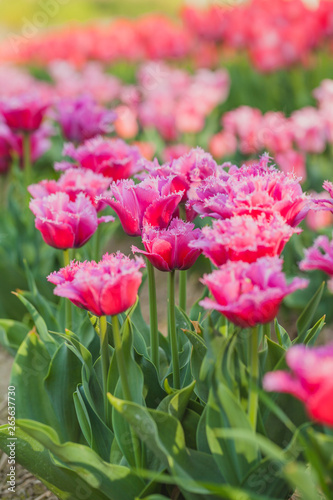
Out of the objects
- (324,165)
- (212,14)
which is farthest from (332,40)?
(324,165)

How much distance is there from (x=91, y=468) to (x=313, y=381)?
53 centimetres

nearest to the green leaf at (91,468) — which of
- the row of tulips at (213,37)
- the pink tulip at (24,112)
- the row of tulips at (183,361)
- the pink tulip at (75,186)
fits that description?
the row of tulips at (183,361)

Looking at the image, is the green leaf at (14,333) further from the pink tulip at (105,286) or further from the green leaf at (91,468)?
the pink tulip at (105,286)

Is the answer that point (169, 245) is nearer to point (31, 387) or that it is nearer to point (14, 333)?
point (31, 387)

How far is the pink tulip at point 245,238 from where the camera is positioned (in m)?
0.95

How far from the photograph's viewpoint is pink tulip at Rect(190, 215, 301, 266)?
37.3 inches

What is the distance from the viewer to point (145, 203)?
1.17m

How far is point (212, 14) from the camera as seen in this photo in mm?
5922

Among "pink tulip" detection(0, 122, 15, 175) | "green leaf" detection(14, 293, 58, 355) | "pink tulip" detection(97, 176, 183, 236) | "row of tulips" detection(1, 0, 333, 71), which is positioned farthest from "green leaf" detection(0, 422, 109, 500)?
"row of tulips" detection(1, 0, 333, 71)

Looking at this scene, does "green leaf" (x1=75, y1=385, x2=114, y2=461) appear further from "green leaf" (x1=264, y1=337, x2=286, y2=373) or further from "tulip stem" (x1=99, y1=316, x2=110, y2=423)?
"green leaf" (x1=264, y1=337, x2=286, y2=373)

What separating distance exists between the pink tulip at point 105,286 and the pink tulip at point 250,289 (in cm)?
15

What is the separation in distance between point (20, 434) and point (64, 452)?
19 centimetres

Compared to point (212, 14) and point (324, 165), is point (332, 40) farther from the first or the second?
point (324, 165)

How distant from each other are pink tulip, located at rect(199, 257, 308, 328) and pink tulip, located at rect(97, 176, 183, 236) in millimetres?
274
